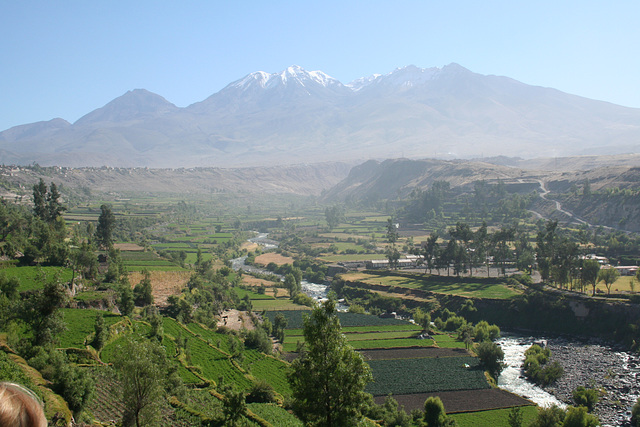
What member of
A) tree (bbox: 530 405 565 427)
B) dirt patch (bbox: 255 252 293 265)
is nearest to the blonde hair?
tree (bbox: 530 405 565 427)

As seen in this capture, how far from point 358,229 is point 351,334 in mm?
77964

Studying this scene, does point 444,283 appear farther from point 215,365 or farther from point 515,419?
point 215,365

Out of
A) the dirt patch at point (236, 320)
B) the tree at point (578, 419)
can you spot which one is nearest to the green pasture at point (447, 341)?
the tree at point (578, 419)

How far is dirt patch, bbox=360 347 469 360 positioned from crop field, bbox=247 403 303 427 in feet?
50.6

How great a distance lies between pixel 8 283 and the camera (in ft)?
109

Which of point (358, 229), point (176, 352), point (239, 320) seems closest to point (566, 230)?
point (358, 229)

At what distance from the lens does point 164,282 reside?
59.2 meters

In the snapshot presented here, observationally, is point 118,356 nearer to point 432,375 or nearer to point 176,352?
point 176,352

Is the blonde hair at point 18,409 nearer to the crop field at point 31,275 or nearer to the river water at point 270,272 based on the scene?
the crop field at point 31,275

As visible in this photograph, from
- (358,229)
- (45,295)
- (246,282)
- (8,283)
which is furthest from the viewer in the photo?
(358,229)

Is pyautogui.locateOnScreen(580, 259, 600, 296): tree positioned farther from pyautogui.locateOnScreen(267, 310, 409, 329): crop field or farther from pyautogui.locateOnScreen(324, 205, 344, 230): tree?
pyautogui.locateOnScreen(324, 205, 344, 230): tree

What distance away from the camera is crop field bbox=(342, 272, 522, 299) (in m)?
64.9

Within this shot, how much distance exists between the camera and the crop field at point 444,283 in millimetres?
64938

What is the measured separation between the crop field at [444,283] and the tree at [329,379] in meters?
51.6
